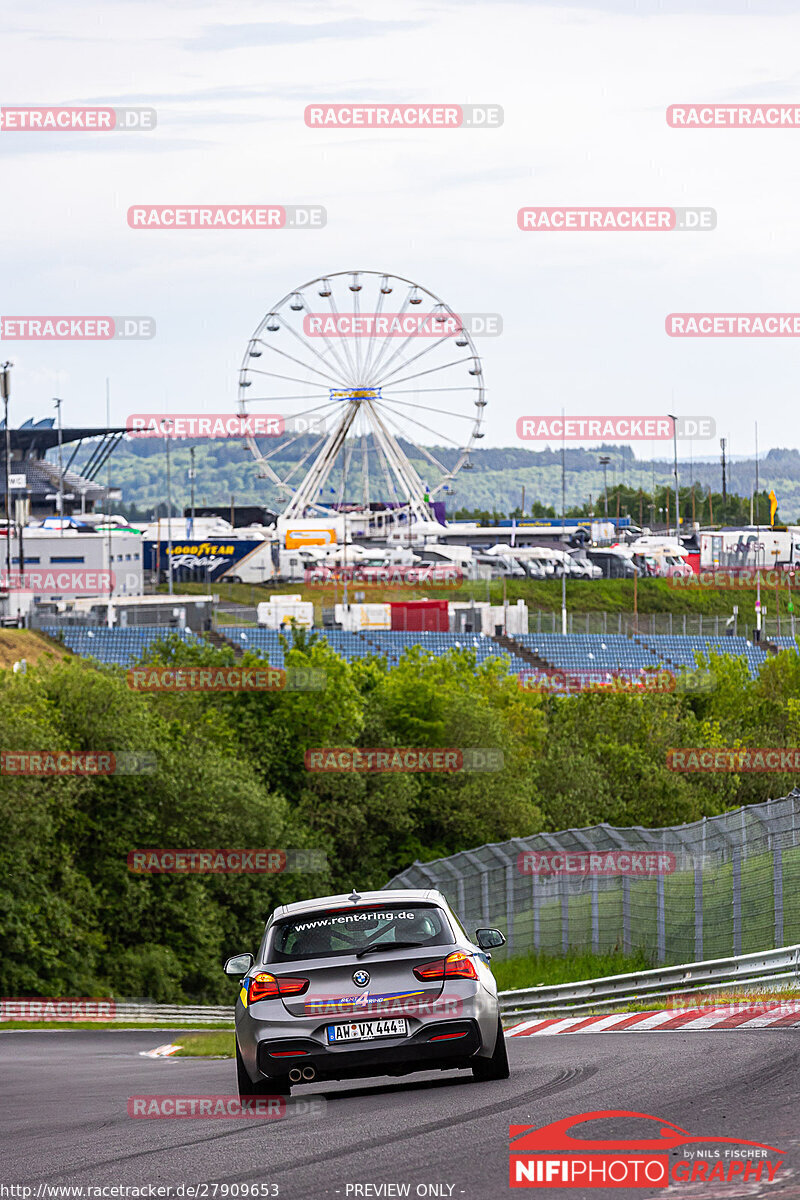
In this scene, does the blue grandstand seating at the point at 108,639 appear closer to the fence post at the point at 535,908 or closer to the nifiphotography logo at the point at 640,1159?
the fence post at the point at 535,908

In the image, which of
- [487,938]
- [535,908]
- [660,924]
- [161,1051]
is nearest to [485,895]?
[535,908]

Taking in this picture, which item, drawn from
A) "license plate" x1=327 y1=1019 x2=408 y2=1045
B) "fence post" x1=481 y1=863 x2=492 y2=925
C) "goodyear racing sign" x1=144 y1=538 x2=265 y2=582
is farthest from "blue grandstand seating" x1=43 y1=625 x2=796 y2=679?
"license plate" x1=327 y1=1019 x2=408 y2=1045

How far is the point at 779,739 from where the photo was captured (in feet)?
215

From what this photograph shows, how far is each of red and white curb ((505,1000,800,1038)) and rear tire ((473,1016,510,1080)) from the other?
264cm

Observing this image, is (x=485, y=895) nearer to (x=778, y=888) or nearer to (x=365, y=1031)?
(x=778, y=888)

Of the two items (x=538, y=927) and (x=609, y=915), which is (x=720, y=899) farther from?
(x=538, y=927)

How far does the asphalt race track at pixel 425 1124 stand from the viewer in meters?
6.77

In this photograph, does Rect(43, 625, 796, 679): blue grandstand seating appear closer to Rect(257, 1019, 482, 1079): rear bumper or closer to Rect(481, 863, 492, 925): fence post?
Rect(481, 863, 492, 925): fence post

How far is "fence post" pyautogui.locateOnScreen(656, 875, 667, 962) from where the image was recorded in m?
17.8

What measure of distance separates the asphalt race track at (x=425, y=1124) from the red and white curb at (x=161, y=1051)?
5.68 metres

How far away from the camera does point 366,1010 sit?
29.1 ft

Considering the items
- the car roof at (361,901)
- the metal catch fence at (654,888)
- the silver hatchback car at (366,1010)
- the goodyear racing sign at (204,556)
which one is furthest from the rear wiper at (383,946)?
the goodyear racing sign at (204,556)

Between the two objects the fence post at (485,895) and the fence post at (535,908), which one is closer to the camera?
the fence post at (535,908)

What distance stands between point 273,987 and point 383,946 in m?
0.65
